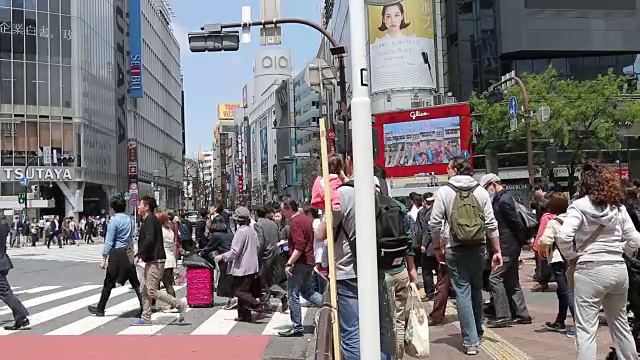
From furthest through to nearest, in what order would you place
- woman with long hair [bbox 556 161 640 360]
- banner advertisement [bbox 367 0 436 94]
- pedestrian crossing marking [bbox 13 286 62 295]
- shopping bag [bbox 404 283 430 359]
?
banner advertisement [bbox 367 0 436 94] → pedestrian crossing marking [bbox 13 286 62 295] → shopping bag [bbox 404 283 430 359] → woman with long hair [bbox 556 161 640 360]

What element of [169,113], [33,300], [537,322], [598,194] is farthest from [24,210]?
[169,113]

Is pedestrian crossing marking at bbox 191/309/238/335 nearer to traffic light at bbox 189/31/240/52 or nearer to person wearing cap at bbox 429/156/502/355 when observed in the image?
person wearing cap at bbox 429/156/502/355

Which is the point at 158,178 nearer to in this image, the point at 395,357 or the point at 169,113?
the point at 169,113

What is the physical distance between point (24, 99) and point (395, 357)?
52.6 m

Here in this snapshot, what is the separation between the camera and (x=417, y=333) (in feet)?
18.2

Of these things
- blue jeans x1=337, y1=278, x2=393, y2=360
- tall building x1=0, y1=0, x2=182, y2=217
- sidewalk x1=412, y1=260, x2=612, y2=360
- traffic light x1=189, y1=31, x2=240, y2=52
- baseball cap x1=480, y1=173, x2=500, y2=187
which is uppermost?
tall building x1=0, y1=0, x2=182, y2=217

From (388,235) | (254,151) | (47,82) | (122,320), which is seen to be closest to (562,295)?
(388,235)

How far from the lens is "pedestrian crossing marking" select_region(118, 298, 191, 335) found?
9.87 metres

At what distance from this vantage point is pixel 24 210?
45438mm

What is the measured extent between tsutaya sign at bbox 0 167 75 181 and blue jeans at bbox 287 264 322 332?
46328mm

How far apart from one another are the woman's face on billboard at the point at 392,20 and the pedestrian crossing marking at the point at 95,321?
136 ft

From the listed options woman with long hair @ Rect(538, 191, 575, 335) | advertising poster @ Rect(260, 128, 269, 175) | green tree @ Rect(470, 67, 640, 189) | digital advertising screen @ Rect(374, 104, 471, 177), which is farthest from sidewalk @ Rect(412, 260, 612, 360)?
advertising poster @ Rect(260, 128, 269, 175)

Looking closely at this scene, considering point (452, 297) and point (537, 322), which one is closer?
point (537, 322)

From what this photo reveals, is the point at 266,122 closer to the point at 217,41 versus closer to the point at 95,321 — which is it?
the point at 217,41
